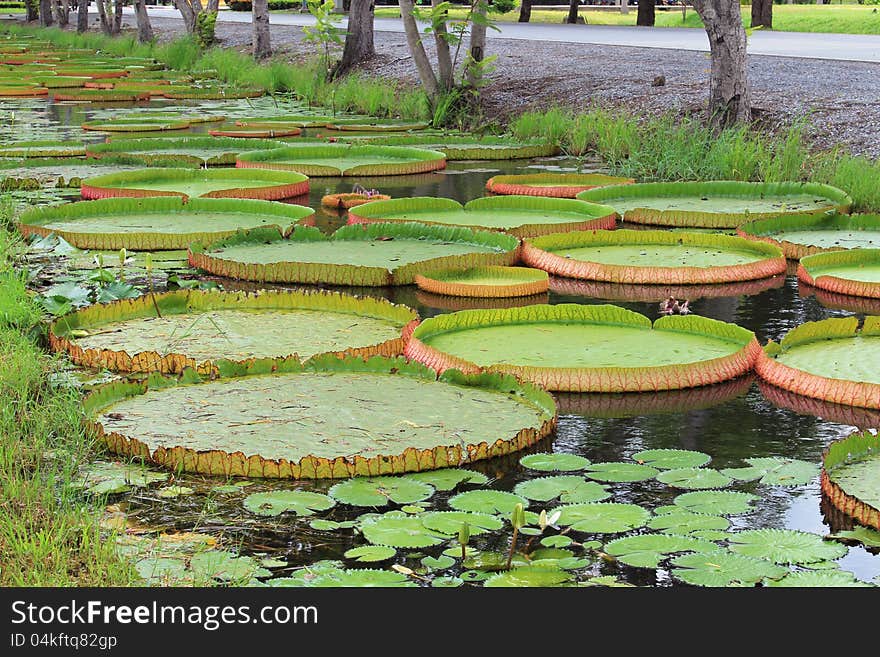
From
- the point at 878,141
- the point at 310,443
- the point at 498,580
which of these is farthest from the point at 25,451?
the point at 878,141

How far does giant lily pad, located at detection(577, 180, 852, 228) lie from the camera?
7.50 metres

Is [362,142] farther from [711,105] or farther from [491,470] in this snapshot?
[491,470]

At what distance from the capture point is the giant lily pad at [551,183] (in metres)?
8.59

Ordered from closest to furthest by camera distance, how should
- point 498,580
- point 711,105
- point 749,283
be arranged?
1. point 498,580
2. point 749,283
3. point 711,105

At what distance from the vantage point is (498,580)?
9.46 ft

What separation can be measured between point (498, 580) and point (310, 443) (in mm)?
983

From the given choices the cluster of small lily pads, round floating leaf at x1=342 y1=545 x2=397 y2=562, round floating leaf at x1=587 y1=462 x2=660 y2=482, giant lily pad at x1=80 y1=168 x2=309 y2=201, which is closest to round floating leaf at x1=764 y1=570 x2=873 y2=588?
the cluster of small lily pads

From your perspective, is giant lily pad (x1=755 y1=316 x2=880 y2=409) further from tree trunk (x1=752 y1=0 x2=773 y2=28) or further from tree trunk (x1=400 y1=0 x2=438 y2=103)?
tree trunk (x1=752 y1=0 x2=773 y2=28)

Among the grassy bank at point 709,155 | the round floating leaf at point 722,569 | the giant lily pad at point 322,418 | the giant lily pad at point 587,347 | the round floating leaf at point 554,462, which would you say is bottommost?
the round floating leaf at point 554,462

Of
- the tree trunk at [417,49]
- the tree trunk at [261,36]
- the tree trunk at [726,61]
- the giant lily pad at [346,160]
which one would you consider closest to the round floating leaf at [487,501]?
the giant lily pad at [346,160]

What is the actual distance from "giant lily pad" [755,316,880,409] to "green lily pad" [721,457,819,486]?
0.56 meters

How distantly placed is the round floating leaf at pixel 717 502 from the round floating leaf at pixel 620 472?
0.18 m

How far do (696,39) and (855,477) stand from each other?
18.4 m

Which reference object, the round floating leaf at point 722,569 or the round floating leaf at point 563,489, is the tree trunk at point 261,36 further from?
the round floating leaf at point 722,569
